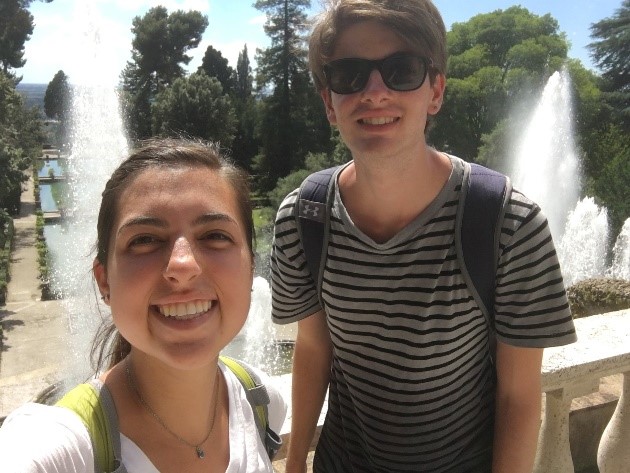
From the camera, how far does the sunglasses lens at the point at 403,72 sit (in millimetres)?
1580

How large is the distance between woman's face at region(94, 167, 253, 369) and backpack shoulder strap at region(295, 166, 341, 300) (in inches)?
14.5

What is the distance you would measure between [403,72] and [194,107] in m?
30.8

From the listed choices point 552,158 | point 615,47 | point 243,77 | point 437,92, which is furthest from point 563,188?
point 243,77

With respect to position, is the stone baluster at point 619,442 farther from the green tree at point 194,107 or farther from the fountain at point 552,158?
the green tree at point 194,107

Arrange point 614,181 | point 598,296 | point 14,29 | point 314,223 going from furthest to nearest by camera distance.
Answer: point 14,29 → point 614,181 → point 598,296 → point 314,223

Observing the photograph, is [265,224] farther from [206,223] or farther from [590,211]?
[206,223]

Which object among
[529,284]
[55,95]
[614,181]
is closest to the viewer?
[529,284]

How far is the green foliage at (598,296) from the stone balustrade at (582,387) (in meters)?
5.55

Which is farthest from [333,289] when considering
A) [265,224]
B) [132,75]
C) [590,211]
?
[132,75]

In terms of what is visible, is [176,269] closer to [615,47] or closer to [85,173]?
[85,173]

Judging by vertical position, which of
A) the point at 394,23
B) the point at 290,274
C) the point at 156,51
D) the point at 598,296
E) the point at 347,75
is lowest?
the point at 598,296

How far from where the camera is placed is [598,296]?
25.6ft

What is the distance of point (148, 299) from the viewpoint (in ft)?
3.88

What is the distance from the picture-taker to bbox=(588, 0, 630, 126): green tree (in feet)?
90.3
